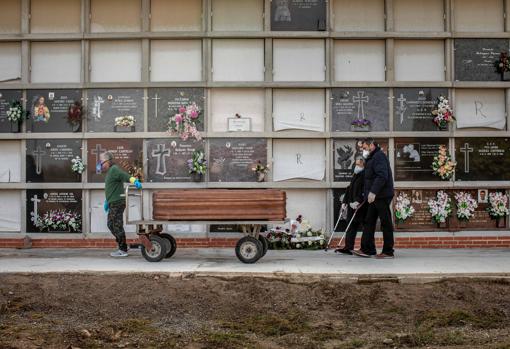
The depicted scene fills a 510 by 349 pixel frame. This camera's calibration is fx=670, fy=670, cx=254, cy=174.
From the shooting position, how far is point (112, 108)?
40.8ft

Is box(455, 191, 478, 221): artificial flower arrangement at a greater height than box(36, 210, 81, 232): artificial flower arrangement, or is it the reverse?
box(455, 191, 478, 221): artificial flower arrangement

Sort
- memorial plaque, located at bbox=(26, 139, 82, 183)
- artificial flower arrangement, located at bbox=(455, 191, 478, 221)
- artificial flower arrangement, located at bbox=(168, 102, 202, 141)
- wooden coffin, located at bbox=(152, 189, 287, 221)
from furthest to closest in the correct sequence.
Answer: memorial plaque, located at bbox=(26, 139, 82, 183), artificial flower arrangement, located at bbox=(455, 191, 478, 221), artificial flower arrangement, located at bbox=(168, 102, 202, 141), wooden coffin, located at bbox=(152, 189, 287, 221)

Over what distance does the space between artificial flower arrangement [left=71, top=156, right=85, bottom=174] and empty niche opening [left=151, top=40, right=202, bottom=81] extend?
214cm

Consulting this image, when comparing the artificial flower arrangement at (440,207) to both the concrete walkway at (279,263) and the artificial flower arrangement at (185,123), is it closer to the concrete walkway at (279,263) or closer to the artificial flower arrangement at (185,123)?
the concrete walkway at (279,263)

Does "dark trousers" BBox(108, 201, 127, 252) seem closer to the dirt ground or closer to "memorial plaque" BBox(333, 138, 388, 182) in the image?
the dirt ground

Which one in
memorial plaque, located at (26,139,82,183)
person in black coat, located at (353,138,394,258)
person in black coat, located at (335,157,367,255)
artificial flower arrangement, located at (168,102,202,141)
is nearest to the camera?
person in black coat, located at (353,138,394,258)

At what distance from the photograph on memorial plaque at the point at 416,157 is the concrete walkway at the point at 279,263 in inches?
56.6

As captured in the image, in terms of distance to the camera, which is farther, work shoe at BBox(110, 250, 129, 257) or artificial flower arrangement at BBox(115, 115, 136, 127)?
artificial flower arrangement at BBox(115, 115, 136, 127)

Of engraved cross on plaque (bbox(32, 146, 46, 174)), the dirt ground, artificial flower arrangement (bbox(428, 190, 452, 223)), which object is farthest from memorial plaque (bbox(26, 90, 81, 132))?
artificial flower arrangement (bbox(428, 190, 452, 223))

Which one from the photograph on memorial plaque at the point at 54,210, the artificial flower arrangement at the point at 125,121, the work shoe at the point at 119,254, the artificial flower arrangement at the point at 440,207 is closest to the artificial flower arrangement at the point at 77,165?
the photograph on memorial plaque at the point at 54,210

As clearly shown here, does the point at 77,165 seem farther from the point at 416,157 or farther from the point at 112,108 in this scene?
the point at 416,157

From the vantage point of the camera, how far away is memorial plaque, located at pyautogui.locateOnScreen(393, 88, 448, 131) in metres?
12.4

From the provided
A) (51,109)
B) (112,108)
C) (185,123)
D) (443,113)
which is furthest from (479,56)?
(51,109)

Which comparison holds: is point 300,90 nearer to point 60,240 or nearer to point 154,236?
point 154,236
